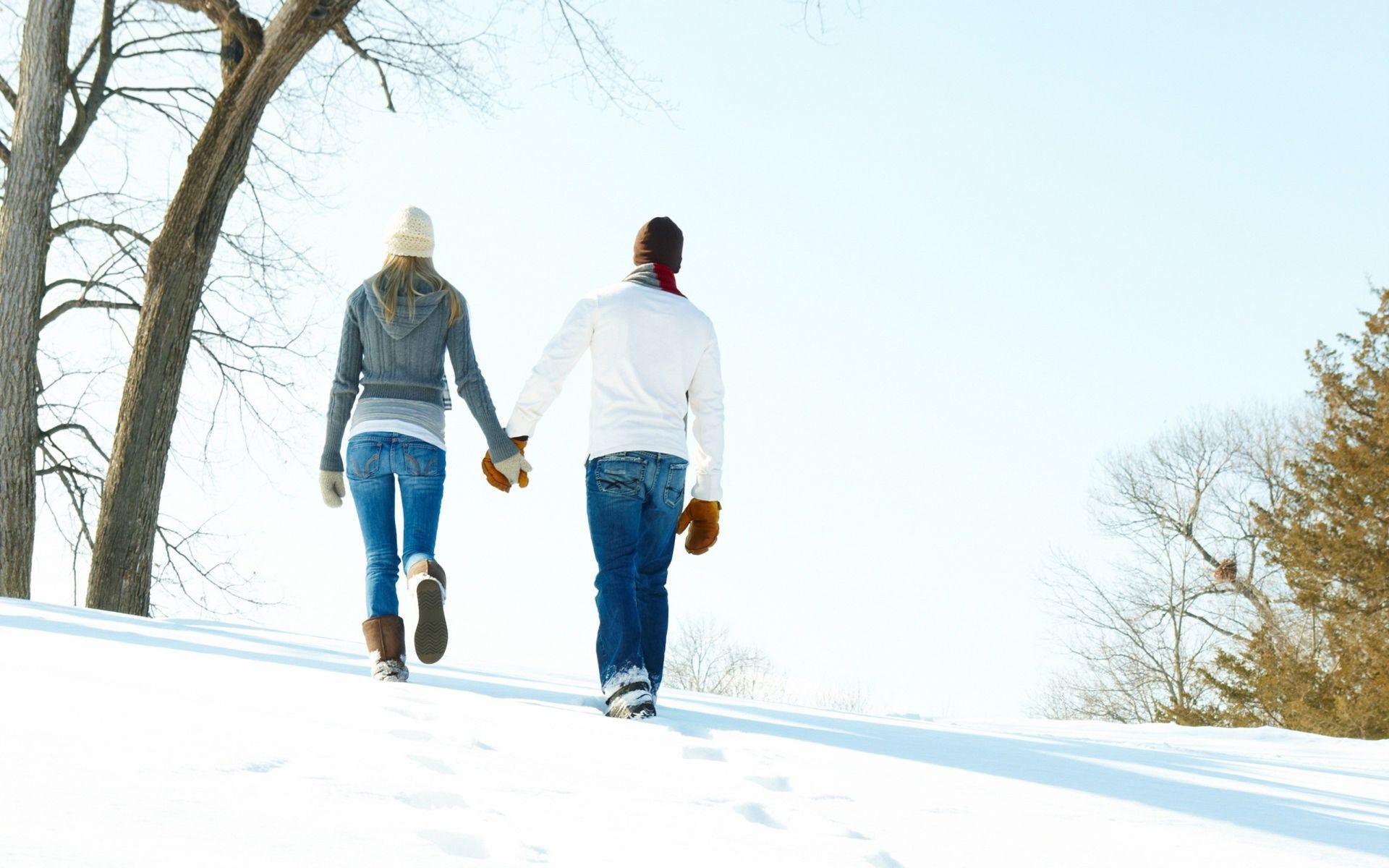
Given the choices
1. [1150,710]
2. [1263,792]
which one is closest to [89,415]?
[1263,792]

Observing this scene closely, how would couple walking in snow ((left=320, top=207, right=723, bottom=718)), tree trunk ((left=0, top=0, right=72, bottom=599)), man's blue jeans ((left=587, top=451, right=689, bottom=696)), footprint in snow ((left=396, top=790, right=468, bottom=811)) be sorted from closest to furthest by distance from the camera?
footprint in snow ((left=396, top=790, right=468, bottom=811)) < man's blue jeans ((left=587, top=451, right=689, bottom=696)) < couple walking in snow ((left=320, top=207, right=723, bottom=718)) < tree trunk ((left=0, top=0, right=72, bottom=599))

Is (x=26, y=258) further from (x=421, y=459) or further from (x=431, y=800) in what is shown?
(x=431, y=800)

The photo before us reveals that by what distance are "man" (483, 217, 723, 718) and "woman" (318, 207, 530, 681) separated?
257 millimetres

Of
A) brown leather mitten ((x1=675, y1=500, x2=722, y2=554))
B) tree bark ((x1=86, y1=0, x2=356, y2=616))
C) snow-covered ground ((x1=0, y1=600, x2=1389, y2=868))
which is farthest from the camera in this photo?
tree bark ((x1=86, y1=0, x2=356, y2=616))

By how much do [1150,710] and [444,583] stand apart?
2608 centimetres

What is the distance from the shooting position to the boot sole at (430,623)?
4.60 meters

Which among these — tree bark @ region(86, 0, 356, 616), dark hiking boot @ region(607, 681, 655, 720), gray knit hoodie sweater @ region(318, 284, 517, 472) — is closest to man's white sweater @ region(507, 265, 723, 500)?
gray knit hoodie sweater @ region(318, 284, 517, 472)

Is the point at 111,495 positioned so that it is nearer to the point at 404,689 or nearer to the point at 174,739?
the point at 404,689

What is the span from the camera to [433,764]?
9.57 ft

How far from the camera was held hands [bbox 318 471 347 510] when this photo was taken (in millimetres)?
5008

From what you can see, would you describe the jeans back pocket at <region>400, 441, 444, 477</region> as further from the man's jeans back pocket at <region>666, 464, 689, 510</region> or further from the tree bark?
the tree bark

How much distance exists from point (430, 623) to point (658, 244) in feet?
5.83

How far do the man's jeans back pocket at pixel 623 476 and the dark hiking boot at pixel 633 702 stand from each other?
0.73 m

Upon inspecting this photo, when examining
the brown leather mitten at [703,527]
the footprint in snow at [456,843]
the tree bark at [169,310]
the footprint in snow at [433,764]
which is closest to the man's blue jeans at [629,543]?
the brown leather mitten at [703,527]
